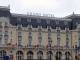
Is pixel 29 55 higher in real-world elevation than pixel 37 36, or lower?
lower

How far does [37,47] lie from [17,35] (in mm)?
8405

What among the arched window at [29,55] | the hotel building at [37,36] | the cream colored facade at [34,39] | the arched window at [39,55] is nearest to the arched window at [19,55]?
the hotel building at [37,36]

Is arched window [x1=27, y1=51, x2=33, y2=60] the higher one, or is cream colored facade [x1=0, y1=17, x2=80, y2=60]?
cream colored facade [x1=0, y1=17, x2=80, y2=60]

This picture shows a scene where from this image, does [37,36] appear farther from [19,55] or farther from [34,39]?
[19,55]

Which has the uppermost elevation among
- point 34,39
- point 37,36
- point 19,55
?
point 37,36

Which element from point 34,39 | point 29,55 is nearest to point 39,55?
point 29,55

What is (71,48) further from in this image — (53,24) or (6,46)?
(6,46)

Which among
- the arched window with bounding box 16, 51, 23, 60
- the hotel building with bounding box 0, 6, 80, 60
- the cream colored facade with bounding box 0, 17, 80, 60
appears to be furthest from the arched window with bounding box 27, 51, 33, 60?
the arched window with bounding box 16, 51, 23, 60

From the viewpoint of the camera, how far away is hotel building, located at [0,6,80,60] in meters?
89.9

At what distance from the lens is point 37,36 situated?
9550 centimetres

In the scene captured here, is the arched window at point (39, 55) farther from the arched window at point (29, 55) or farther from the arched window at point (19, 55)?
the arched window at point (19, 55)

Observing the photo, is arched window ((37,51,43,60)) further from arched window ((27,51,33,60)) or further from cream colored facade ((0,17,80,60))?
arched window ((27,51,33,60))

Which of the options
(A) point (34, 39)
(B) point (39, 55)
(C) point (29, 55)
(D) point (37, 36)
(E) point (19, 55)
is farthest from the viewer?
(D) point (37, 36)

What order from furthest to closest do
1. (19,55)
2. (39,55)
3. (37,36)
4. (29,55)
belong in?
(37,36) < (39,55) < (29,55) < (19,55)
